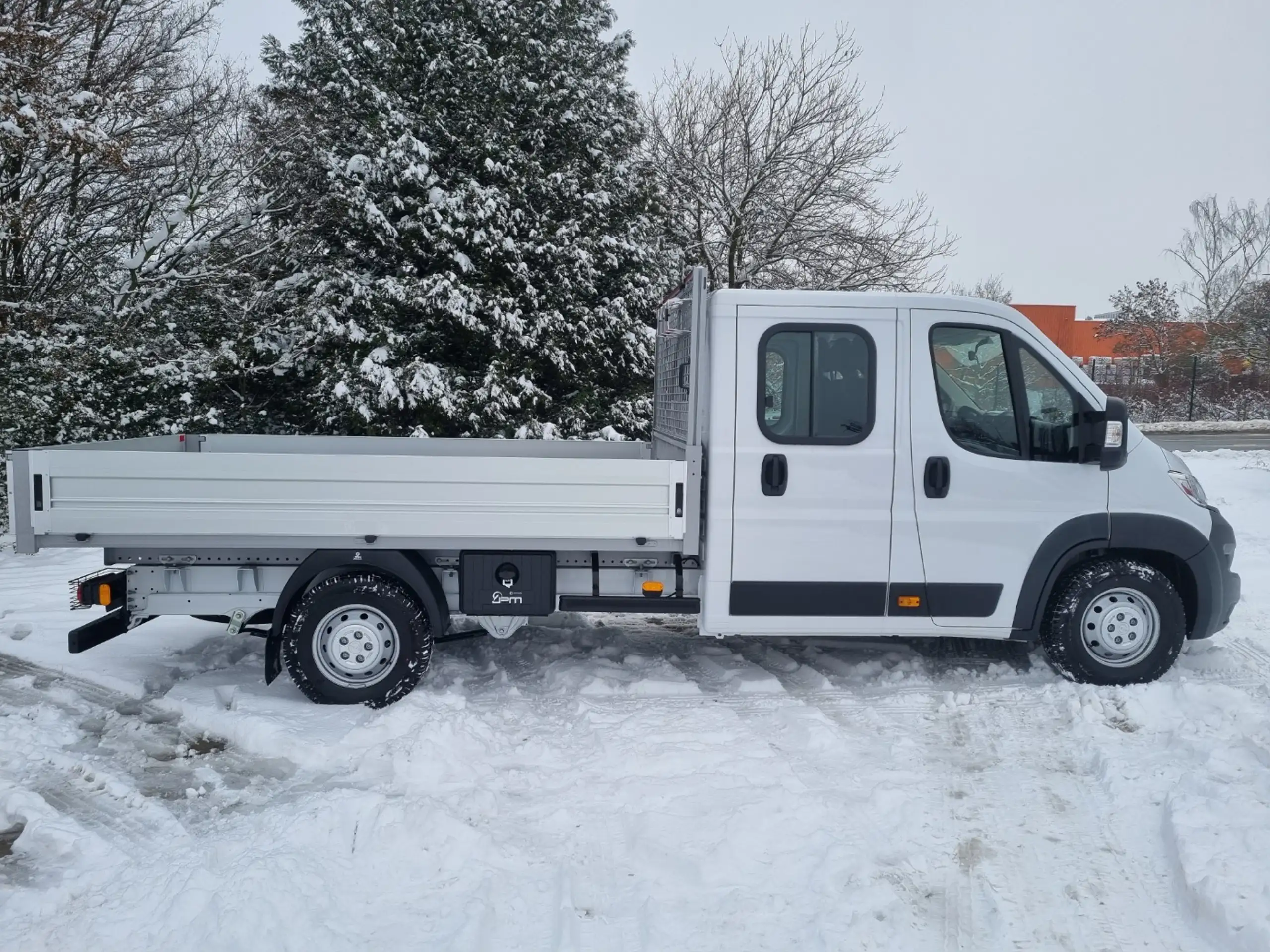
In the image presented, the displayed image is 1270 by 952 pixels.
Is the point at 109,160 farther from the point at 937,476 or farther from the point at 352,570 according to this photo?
the point at 937,476

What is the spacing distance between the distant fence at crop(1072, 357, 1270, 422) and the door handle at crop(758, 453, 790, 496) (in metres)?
26.1

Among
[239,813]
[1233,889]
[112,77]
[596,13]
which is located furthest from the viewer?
[596,13]

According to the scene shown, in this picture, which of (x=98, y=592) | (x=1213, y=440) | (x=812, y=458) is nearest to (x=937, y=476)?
(x=812, y=458)

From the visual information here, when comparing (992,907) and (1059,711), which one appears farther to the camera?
(1059,711)

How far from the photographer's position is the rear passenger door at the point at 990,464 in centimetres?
521

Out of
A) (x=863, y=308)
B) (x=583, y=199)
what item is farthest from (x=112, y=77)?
(x=863, y=308)

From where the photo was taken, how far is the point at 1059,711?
5184mm

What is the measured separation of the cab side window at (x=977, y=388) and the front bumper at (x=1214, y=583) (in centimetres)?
123

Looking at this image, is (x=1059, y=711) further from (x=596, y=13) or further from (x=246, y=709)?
(x=596, y=13)

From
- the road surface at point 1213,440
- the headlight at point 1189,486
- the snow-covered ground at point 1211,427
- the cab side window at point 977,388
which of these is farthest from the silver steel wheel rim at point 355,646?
the snow-covered ground at point 1211,427

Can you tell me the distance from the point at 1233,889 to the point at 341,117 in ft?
50.8

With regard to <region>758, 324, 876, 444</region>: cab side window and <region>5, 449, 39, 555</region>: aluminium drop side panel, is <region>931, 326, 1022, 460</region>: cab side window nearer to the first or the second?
<region>758, 324, 876, 444</region>: cab side window

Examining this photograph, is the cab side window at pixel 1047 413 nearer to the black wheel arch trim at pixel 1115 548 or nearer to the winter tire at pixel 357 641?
the black wheel arch trim at pixel 1115 548

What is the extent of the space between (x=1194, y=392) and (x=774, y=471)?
92.8 feet
